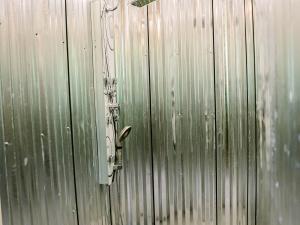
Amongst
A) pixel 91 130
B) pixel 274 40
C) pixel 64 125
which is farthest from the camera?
pixel 91 130

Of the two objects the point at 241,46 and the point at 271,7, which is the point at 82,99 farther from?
the point at 241,46

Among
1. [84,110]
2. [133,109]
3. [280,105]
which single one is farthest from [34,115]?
[133,109]

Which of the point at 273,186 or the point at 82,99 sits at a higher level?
the point at 82,99

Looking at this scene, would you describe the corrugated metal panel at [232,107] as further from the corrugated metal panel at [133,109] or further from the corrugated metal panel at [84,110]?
the corrugated metal panel at [84,110]

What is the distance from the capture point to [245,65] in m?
2.46

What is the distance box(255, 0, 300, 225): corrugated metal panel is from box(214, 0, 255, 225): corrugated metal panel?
57.7 inches

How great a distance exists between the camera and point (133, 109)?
242cm

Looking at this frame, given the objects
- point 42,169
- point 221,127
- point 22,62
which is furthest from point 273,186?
point 221,127

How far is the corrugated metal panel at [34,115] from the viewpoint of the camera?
110 cm

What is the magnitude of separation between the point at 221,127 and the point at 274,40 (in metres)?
1.62

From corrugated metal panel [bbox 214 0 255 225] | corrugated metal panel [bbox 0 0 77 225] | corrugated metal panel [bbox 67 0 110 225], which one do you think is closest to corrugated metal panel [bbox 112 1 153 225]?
corrugated metal panel [bbox 67 0 110 225]

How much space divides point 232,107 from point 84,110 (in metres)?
1.28

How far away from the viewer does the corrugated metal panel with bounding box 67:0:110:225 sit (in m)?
1.70

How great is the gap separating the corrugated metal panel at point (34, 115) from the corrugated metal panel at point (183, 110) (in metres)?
1.03
